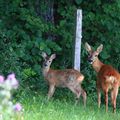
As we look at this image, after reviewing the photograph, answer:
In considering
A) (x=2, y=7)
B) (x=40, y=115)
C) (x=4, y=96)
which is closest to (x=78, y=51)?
(x=2, y=7)

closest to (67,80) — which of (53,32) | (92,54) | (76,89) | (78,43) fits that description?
(76,89)

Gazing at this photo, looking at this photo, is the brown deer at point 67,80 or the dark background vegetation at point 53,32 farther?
the dark background vegetation at point 53,32

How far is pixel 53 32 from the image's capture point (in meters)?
15.7

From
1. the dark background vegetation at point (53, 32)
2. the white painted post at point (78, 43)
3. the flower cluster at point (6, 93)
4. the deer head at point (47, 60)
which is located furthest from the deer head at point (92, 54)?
the flower cluster at point (6, 93)

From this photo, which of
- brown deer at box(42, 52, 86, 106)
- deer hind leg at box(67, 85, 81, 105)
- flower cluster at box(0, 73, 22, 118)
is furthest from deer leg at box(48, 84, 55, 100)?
flower cluster at box(0, 73, 22, 118)

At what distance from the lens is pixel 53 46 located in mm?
15094

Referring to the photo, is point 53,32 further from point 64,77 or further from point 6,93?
point 6,93

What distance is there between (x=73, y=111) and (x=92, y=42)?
6152 mm

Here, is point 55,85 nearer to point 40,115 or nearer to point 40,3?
point 40,3

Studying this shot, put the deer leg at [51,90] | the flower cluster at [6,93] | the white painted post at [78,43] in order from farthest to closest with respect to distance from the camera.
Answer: the white painted post at [78,43], the deer leg at [51,90], the flower cluster at [6,93]

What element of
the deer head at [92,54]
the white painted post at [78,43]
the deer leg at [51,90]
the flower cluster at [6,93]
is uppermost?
the flower cluster at [6,93]

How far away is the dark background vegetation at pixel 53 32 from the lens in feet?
48.6

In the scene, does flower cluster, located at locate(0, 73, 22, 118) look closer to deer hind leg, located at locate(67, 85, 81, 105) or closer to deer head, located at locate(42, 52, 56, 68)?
deer hind leg, located at locate(67, 85, 81, 105)

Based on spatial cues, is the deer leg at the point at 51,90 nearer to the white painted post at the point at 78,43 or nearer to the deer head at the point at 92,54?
the white painted post at the point at 78,43
